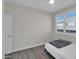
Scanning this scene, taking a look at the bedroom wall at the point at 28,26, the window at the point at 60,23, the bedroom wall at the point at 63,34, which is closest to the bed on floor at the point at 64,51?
the bedroom wall at the point at 63,34

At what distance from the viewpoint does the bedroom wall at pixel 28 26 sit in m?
4.81

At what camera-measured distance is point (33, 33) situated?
5918mm

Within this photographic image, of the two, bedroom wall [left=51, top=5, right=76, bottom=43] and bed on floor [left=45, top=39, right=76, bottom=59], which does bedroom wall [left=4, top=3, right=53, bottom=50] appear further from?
bed on floor [left=45, top=39, right=76, bottom=59]

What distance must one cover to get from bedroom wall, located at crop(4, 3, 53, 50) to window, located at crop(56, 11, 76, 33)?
88cm

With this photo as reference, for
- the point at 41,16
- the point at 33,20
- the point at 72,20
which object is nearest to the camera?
the point at 72,20

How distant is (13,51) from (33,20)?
257 centimetres

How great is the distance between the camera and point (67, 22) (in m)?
5.66

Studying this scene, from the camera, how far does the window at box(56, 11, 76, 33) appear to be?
5.09 metres

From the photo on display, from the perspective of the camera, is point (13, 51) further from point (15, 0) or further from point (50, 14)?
point (50, 14)

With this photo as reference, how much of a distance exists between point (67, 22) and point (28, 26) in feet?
9.06

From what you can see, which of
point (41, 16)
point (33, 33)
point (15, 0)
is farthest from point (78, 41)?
point (41, 16)

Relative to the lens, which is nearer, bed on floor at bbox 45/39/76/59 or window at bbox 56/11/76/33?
bed on floor at bbox 45/39/76/59

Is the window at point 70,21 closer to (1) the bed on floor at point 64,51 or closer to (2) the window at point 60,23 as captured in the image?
(2) the window at point 60,23

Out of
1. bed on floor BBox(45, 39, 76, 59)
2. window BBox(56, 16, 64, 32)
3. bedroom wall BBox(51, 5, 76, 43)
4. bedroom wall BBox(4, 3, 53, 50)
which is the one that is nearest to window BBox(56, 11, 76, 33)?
window BBox(56, 16, 64, 32)
